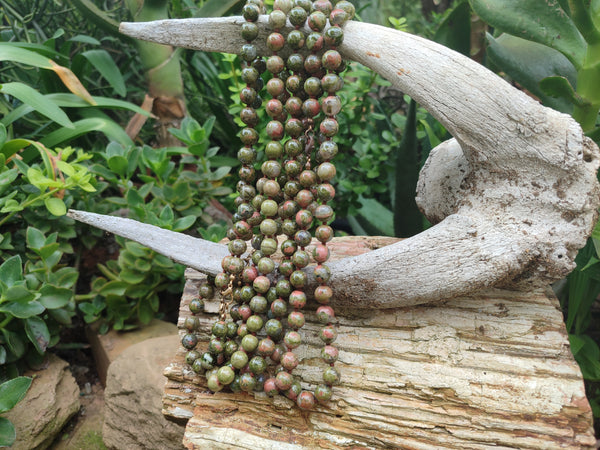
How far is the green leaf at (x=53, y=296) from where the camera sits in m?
1.21

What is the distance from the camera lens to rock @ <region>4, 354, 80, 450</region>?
1193 millimetres

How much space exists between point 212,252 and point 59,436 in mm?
731

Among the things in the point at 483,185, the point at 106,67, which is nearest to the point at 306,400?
the point at 483,185

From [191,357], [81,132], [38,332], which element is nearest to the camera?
[191,357]

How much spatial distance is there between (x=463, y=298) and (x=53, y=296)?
98 cm

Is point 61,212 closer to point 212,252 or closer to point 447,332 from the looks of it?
point 212,252

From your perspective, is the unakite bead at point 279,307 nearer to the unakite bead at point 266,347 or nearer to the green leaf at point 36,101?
the unakite bead at point 266,347

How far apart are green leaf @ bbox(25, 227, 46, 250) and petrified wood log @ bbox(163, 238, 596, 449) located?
1.70ft

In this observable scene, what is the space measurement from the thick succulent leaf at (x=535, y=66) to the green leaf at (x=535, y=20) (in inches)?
7.1

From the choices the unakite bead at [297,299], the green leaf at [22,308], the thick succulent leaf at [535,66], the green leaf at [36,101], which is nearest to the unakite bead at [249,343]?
the unakite bead at [297,299]

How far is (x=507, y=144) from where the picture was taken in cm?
90

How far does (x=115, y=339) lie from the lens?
149 cm

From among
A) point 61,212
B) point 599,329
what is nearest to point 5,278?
point 61,212

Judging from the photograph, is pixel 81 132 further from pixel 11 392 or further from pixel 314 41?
pixel 314 41
